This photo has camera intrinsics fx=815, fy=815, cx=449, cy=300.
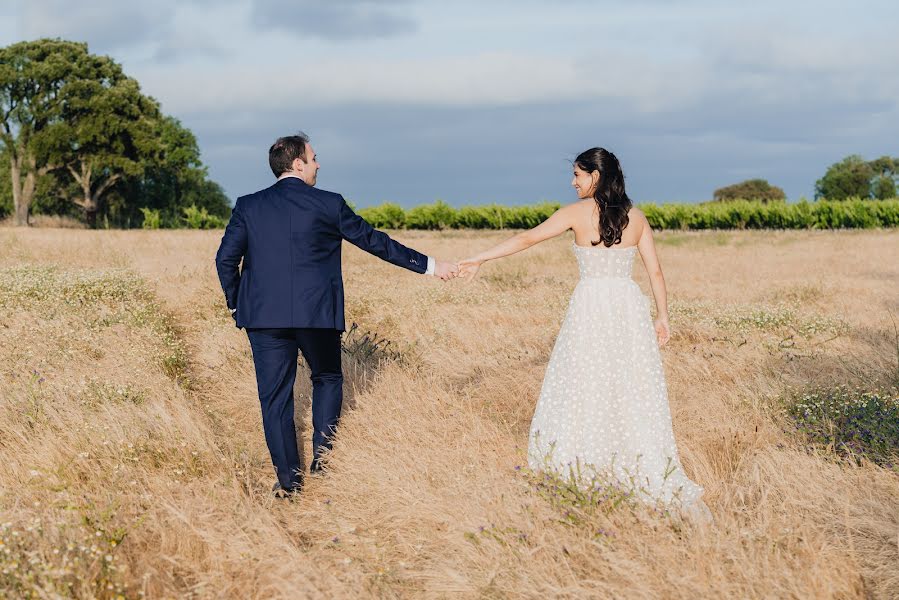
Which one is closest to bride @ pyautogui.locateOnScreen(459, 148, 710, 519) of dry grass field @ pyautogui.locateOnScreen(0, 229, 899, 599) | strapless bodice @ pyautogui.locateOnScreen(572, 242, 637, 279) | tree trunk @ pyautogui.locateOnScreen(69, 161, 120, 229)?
strapless bodice @ pyautogui.locateOnScreen(572, 242, 637, 279)

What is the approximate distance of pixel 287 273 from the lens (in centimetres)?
566

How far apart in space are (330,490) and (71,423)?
255 centimetres

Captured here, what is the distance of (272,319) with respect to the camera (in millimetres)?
5648

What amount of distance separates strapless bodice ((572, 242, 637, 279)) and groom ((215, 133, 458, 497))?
4.83 feet

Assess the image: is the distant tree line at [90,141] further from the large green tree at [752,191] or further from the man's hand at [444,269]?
the man's hand at [444,269]

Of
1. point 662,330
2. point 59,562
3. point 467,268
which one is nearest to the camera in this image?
point 59,562

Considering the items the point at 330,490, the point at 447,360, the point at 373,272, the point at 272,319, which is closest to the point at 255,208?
the point at 272,319

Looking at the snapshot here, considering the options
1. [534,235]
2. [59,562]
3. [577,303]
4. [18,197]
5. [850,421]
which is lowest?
[59,562]

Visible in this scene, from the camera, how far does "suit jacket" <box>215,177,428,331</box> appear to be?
5.64 m

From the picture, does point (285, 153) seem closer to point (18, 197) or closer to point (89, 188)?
point (18, 197)

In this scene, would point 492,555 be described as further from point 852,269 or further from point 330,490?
point 852,269

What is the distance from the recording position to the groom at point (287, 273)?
5648 mm

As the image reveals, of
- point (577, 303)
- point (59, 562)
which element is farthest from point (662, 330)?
point (59, 562)

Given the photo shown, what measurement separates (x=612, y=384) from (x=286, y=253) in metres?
2.43
